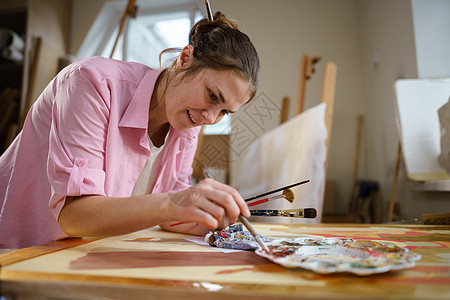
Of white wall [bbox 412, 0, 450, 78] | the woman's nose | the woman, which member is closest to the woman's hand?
the woman

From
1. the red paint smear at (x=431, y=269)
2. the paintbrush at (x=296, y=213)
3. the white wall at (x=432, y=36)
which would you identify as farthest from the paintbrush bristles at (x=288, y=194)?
the white wall at (x=432, y=36)

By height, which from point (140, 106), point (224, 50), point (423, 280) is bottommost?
point (423, 280)

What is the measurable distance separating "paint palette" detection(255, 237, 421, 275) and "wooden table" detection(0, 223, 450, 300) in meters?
0.01

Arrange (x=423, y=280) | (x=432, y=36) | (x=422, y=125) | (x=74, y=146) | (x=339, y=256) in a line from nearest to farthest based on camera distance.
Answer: (x=423, y=280) → (x=339, y=256) → (x=74, y=146) → (x=422, y=125) → (x=432, y=36)

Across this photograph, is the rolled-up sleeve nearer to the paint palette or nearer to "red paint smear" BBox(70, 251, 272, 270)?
"red paint smear" BBox(70, 251, 272, 270)

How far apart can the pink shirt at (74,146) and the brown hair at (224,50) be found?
16 cm

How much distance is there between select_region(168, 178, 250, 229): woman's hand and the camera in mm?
566

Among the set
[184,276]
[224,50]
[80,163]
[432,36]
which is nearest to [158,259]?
[184,276]

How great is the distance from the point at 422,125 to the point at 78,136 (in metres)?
1.32

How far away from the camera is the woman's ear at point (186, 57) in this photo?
79 centimetres

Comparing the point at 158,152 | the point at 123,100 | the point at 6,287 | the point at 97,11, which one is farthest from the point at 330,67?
the point at 97,11

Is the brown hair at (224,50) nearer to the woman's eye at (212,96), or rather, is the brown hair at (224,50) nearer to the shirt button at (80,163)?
the woman's eye at (212,96)

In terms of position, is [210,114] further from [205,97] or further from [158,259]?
[158,259]

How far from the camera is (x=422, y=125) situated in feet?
4.50
